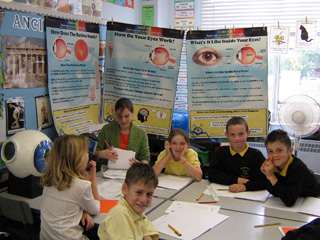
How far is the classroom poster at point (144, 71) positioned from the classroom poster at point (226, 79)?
0.66 ft

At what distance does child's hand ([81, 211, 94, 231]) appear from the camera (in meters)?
1.96

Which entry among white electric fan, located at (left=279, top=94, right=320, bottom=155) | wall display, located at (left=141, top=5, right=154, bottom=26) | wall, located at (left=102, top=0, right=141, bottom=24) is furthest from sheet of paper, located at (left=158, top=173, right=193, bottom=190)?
wall display, located at (left=141, top=5, right=154, bottom=26)

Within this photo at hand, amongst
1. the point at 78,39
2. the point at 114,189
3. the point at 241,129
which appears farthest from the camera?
the point at 78,39

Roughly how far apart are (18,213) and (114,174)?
784 mm

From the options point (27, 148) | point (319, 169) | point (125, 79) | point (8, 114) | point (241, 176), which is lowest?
point (319, 169)

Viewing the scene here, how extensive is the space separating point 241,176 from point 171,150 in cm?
57

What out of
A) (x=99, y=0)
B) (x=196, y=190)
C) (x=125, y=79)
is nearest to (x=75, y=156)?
(x=196, y=190)

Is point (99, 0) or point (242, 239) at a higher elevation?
point (99, 0)

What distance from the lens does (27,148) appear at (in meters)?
2.31

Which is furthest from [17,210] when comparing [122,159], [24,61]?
[24,61]

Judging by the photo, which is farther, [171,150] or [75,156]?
[171,150]

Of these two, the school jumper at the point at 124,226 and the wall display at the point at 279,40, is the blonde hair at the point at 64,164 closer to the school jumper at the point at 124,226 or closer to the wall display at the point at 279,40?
the school jumper at the point at 124,226

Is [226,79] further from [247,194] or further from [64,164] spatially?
[64,164]

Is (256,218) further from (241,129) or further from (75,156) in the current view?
(75,156)
